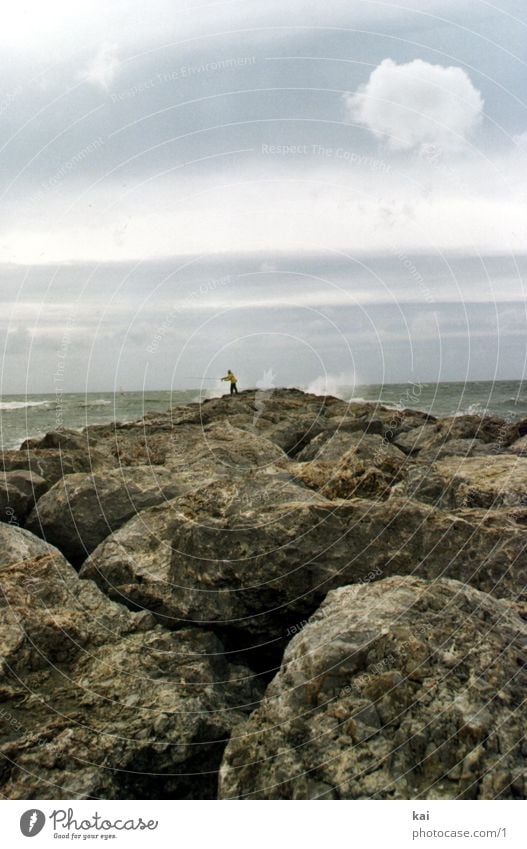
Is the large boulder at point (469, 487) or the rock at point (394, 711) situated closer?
the rock at point (394, 711)

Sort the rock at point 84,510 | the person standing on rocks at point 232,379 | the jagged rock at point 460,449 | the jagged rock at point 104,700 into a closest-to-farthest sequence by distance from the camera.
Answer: the jagged rock at point 104,700 → the rock at point 84,510 → the jagged rock at point 460,449 → the person standing on rocks at point 232,379

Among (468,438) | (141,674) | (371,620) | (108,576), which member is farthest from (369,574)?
(468,438)

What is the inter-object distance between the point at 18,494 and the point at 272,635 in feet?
15.9

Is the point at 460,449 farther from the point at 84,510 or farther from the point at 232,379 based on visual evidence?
the point at 232,379

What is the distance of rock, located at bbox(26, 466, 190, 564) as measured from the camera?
29.8 ft

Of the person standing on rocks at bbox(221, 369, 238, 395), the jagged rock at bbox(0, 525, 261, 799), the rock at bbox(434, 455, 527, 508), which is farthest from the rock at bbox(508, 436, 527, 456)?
the person standing on rocks at bbox(221, 369, 238, 395)

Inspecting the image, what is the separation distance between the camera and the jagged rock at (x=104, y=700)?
5.18 metres

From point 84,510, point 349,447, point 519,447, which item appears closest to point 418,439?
point 519,447

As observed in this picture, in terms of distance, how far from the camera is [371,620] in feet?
17.7

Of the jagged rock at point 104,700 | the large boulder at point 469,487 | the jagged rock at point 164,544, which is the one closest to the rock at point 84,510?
the jagged rock at point 164,544

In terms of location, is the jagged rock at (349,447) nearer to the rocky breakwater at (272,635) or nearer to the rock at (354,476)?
the rock at (354,476)

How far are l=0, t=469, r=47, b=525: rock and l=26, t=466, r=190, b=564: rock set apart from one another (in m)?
0.28

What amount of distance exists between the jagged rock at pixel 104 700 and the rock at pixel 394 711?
1.82 feet

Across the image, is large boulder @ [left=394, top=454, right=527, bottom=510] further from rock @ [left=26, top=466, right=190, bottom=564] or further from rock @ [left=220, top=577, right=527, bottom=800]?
rock @ [left=26, top=466, right=190, bottom=564]
